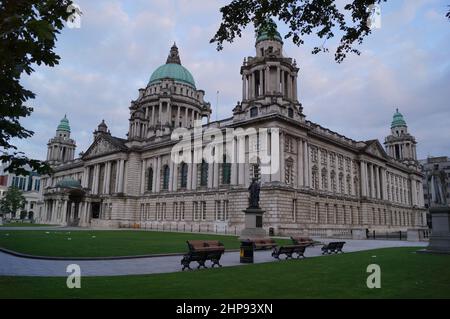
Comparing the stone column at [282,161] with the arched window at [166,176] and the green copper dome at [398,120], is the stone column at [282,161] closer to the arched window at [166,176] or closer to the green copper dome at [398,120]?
the arched window at [166,176]

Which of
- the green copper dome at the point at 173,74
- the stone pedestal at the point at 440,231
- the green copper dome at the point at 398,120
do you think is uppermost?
the green copper dome at the point at 173,74

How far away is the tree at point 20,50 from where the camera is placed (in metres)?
6.46

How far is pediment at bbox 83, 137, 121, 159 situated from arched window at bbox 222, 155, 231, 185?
87.5 ft

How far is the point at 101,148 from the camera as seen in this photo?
253ft

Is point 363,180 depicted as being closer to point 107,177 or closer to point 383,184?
point 383,184

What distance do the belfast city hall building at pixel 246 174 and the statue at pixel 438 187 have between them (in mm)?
23112

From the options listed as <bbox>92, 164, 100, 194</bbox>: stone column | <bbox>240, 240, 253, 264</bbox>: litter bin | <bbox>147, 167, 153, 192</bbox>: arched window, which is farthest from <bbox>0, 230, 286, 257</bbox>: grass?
<bbox>92, 164, 100, 194</bbox>: stone column

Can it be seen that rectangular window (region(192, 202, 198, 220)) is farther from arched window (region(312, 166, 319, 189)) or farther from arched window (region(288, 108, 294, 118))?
arched window (region(288, 108, 294, 118))

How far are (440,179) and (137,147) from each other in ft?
187

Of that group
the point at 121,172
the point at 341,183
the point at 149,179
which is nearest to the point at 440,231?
the point at 341,183

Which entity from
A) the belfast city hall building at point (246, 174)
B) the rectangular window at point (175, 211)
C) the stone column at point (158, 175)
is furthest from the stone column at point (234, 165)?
the stone column at point (158, 175)

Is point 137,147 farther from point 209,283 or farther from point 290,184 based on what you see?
point 209,283

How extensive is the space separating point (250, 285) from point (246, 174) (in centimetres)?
3876
